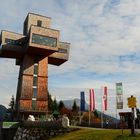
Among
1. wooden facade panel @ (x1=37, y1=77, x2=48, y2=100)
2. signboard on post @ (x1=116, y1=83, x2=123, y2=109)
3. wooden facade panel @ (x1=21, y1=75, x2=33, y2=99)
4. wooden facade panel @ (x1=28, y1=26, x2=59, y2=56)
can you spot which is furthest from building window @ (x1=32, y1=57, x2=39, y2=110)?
signboard on post @ (x1=116, y1=83, x2=123, y2=109)

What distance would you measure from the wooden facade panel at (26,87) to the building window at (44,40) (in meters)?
9.00

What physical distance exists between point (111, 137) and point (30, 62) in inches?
1900

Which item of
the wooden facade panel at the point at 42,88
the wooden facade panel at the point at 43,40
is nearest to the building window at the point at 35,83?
the wooden facade panel at the point at 42,88

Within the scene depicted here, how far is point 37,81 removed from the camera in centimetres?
7888

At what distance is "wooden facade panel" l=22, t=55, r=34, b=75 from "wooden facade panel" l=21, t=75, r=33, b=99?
1.27 metres

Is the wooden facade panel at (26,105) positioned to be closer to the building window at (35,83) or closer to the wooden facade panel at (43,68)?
the building window at (35,83)

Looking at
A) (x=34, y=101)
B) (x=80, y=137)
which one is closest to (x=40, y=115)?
(x=34, y=101)

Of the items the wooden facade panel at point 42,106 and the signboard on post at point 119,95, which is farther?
the wooden facade panel at point 42,106

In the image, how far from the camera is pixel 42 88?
78.9 meters

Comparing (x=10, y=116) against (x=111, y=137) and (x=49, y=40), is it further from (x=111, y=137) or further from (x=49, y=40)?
(x=111, y=137)

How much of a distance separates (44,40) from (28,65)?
743 centimetres

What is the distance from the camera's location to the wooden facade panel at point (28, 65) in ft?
255

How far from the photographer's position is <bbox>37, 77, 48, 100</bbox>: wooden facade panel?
77950 millimetres

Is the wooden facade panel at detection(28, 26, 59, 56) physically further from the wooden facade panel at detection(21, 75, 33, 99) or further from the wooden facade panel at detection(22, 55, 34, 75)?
the wooden facade panel at detection(21, 75, 33, 99)
